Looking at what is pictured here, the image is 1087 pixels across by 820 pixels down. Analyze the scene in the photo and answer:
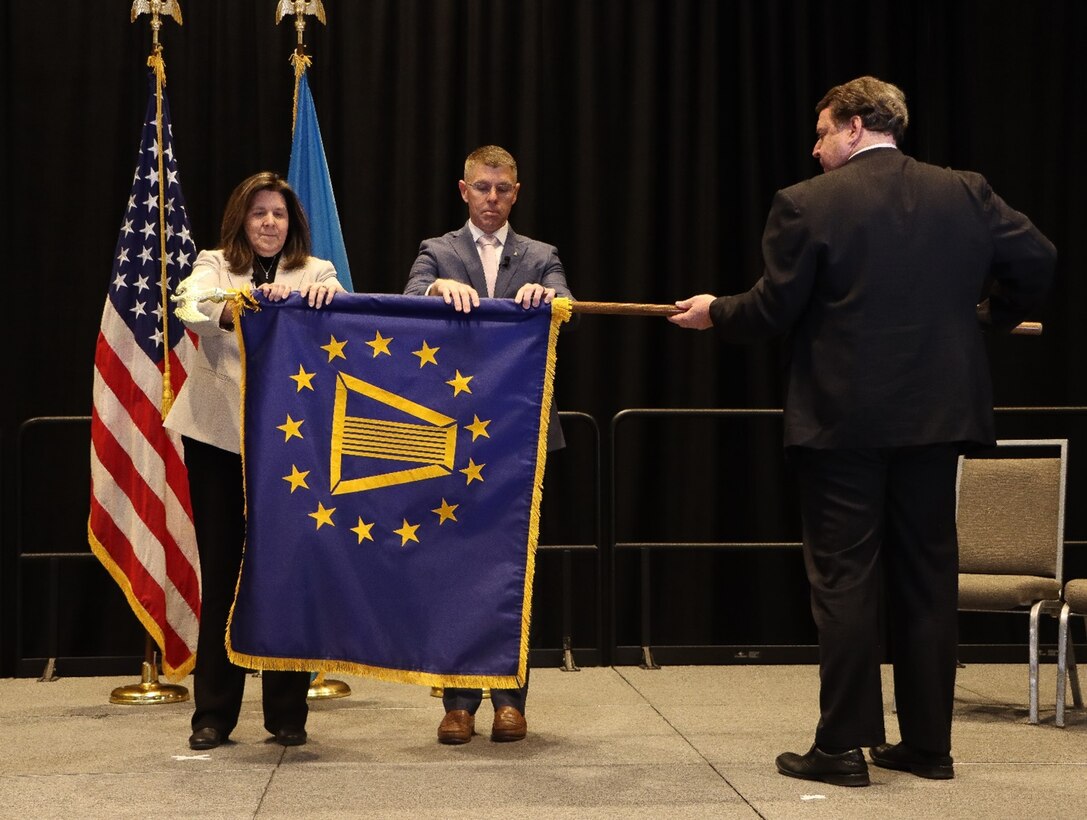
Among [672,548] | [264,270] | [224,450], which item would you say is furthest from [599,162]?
[224,450]

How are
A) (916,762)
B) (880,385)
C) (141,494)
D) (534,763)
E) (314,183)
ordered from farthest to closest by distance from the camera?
(314,183), (141,494), (534,763), (916,762), (880,385)

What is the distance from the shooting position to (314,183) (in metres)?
5.52

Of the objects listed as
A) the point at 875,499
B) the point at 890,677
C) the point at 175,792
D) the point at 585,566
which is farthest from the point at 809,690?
the point at 175,792

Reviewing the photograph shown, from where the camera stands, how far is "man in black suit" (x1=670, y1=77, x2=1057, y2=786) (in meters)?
3.56

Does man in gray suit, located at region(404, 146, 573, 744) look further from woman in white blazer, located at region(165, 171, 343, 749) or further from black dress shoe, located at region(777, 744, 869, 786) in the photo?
black dress shoe, located at region(777, 744, 869, 786)

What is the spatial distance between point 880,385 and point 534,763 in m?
1.46

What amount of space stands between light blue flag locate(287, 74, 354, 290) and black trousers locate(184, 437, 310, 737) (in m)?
1.47

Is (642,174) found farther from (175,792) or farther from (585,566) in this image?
(175,792)

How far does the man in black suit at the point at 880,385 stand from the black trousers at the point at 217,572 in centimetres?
164

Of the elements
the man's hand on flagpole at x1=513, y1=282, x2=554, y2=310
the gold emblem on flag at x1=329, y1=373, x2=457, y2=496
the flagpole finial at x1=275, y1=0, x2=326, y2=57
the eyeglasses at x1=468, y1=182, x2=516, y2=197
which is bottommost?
the gold emblem on flag at x1=329, y1=373, x2=457, y2=496

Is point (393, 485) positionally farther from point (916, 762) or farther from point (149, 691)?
point (149, 691)

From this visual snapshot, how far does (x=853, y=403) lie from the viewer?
356 cm

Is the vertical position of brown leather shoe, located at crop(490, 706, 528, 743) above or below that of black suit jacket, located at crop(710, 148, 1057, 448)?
below

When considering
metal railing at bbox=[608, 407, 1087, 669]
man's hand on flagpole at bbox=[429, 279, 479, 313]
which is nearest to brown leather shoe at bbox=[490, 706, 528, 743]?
man's hand on flagpole at bbox=[429, 279, 479, 313]
